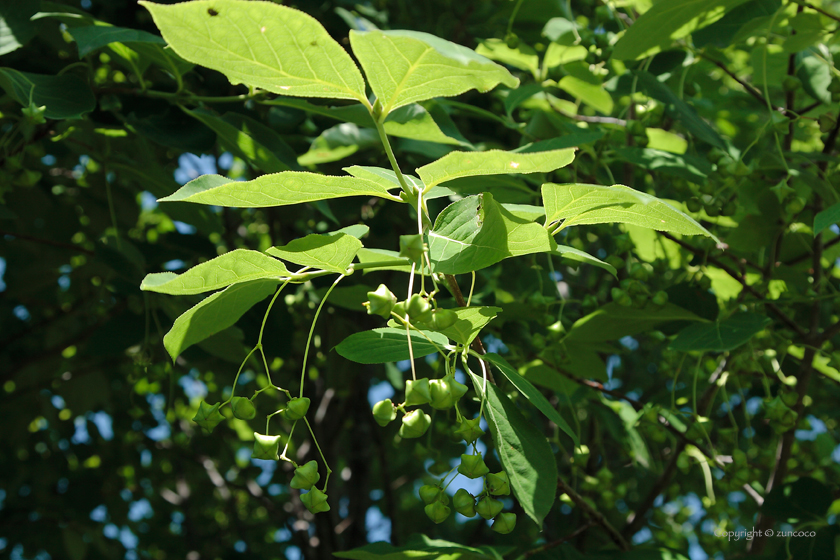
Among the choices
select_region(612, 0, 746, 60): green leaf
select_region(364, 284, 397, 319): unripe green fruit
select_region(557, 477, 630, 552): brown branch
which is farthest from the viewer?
select_region(612, 0, 746, 60): green leaf

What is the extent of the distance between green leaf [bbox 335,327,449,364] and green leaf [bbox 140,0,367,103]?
0.39 metres

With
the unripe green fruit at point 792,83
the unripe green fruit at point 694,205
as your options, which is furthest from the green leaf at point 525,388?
the unripe green fruit at point 792,83

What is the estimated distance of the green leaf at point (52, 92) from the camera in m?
1.27

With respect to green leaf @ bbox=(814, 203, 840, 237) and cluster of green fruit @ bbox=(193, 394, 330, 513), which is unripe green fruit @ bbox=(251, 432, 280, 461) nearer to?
cluster of green fruit @ bbox=(193, 394, 330, 513)

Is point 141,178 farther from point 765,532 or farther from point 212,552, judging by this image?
point 212,552

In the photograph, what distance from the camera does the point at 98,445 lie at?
3.59m

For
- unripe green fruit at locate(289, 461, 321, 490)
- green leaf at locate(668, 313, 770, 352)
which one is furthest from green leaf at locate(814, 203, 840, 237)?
unripe green fruit at locate(289, 461, 321, 490)

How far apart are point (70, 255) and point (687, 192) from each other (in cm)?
235

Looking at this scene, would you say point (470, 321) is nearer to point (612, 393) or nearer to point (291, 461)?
point (291, 461)

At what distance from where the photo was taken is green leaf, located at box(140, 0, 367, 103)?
0.69 m

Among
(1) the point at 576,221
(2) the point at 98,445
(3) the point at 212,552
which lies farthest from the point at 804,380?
(2) the point at 98,445

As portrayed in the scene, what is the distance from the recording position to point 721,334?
4.37 feet

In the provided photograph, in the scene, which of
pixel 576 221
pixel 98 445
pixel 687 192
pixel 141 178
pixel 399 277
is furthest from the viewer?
pixel 98 445

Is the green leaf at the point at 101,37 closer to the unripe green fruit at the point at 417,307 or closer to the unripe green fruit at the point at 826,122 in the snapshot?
the unripe green fruit at the point at 417,307
